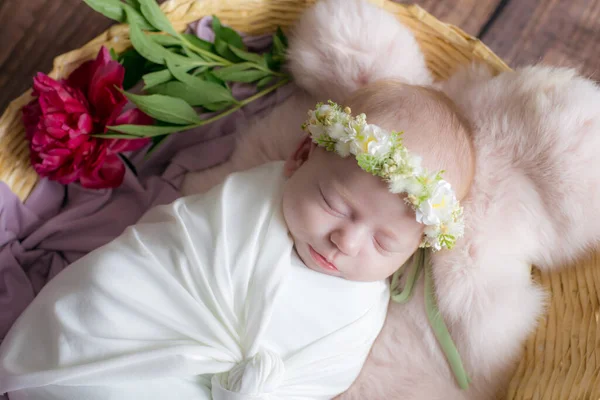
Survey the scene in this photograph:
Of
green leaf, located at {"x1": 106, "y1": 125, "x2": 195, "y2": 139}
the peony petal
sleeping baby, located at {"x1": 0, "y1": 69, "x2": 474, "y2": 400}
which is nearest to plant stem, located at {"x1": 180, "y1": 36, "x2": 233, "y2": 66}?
green leaf, located at {"x1": 106, "y1": 125, "x2": 195, "y2": 139}

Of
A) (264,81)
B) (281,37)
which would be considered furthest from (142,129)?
(281,37)

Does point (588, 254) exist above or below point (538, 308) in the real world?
above

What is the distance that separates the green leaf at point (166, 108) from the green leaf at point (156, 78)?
57mm

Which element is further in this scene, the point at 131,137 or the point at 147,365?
the point at 131,137

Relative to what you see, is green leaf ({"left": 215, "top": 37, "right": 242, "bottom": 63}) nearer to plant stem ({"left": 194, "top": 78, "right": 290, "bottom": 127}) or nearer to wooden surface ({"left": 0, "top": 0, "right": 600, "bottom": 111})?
plant stem ({"left": 194, "top": 78, "right": 290, "bottom": 127})

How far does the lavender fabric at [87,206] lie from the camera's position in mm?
1431

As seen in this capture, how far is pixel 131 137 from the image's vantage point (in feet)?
4.71

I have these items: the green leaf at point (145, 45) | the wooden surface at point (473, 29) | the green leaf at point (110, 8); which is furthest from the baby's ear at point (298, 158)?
the wooden surface at point (473, 29)

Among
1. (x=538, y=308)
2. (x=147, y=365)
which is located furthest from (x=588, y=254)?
(x=147, y=365)

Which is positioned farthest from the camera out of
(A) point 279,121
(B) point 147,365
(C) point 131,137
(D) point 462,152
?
(A) point 279,121

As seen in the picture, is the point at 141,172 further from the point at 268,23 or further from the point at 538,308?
the point at 538,308

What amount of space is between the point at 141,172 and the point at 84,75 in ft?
1.11

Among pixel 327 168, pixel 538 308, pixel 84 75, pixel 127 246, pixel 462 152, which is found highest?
pixel 462 152

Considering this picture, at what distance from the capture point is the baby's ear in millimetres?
1285
